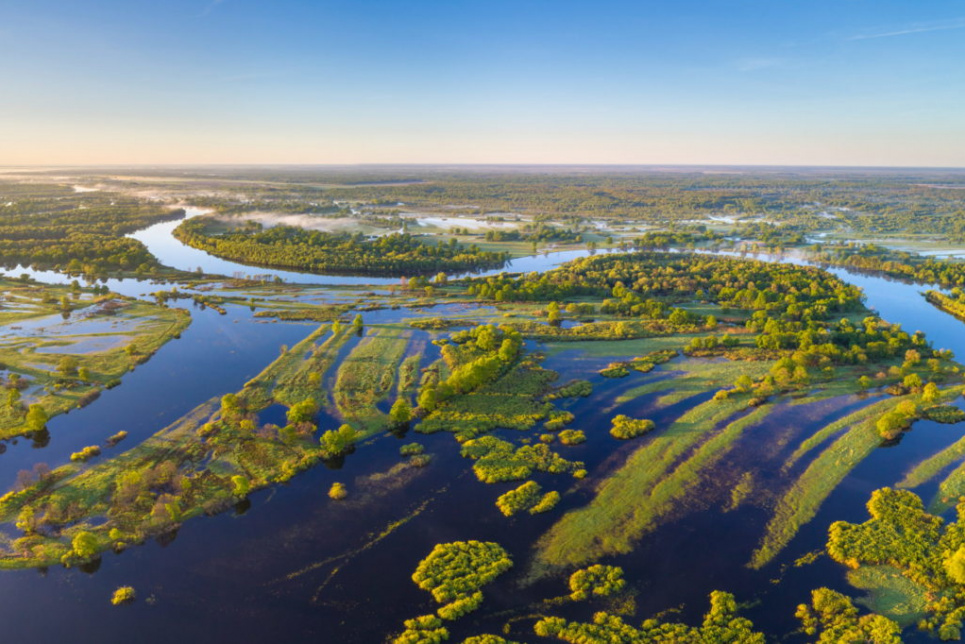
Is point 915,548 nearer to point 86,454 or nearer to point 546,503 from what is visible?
point 546,503

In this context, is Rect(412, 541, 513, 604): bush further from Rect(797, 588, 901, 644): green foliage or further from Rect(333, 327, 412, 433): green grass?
Rect(797, 588, 901, 644): green foliage

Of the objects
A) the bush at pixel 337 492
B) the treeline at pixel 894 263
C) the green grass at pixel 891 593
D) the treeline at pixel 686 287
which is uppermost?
the treeline at pixel 894 263

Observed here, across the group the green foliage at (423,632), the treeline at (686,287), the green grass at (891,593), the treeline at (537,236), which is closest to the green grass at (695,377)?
the treeline at (686,287)

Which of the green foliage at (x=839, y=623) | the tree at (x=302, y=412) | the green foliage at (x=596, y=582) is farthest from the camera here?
the tree at (x=302, y=412)

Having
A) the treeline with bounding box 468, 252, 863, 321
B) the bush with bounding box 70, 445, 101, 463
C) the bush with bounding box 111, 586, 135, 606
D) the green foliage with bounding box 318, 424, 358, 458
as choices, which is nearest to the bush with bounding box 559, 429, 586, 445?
the green foliage with bounding box 318, 424, 358, 458

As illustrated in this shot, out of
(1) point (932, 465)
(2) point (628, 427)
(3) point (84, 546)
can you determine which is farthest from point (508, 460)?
(1) point (932, 465)

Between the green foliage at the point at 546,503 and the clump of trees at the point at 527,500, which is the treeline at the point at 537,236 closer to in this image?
the clump of trees at the point at 527,500

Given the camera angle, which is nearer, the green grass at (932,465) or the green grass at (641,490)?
the green grass at (641,490)
